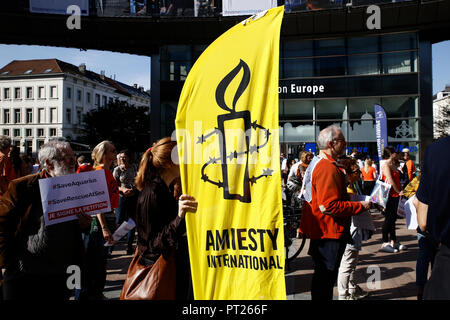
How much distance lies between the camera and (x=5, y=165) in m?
6.36

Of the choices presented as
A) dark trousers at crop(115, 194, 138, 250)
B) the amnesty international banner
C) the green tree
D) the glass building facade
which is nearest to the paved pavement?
dark trousers at crop(115, 194, 138, 250)

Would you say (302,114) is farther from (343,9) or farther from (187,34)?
(187,34)

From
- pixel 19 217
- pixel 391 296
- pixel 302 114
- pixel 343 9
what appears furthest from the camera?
pixel 302 114

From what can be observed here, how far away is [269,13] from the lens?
2.25 metres

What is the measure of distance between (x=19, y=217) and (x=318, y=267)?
8.48ft

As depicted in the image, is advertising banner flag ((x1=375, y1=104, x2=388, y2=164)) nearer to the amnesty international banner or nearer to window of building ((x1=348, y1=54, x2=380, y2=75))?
window of building ((x1=348, y1=54, x2=380, y2=75))

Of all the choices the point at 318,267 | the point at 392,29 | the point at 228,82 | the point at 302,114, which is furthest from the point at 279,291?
the point at 392,29

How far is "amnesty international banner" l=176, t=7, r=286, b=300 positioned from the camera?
2121mm

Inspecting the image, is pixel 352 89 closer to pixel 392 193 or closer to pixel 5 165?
pixel 392 193

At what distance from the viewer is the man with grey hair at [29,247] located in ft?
8.93

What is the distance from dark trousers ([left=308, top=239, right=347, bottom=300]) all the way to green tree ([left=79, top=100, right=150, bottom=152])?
48.5m

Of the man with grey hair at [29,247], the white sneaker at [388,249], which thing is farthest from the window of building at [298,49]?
the man with grey hair at [29,247]

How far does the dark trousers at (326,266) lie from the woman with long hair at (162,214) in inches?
50.8

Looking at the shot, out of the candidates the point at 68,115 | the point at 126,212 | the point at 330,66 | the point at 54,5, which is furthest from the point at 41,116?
the point at 126,212
